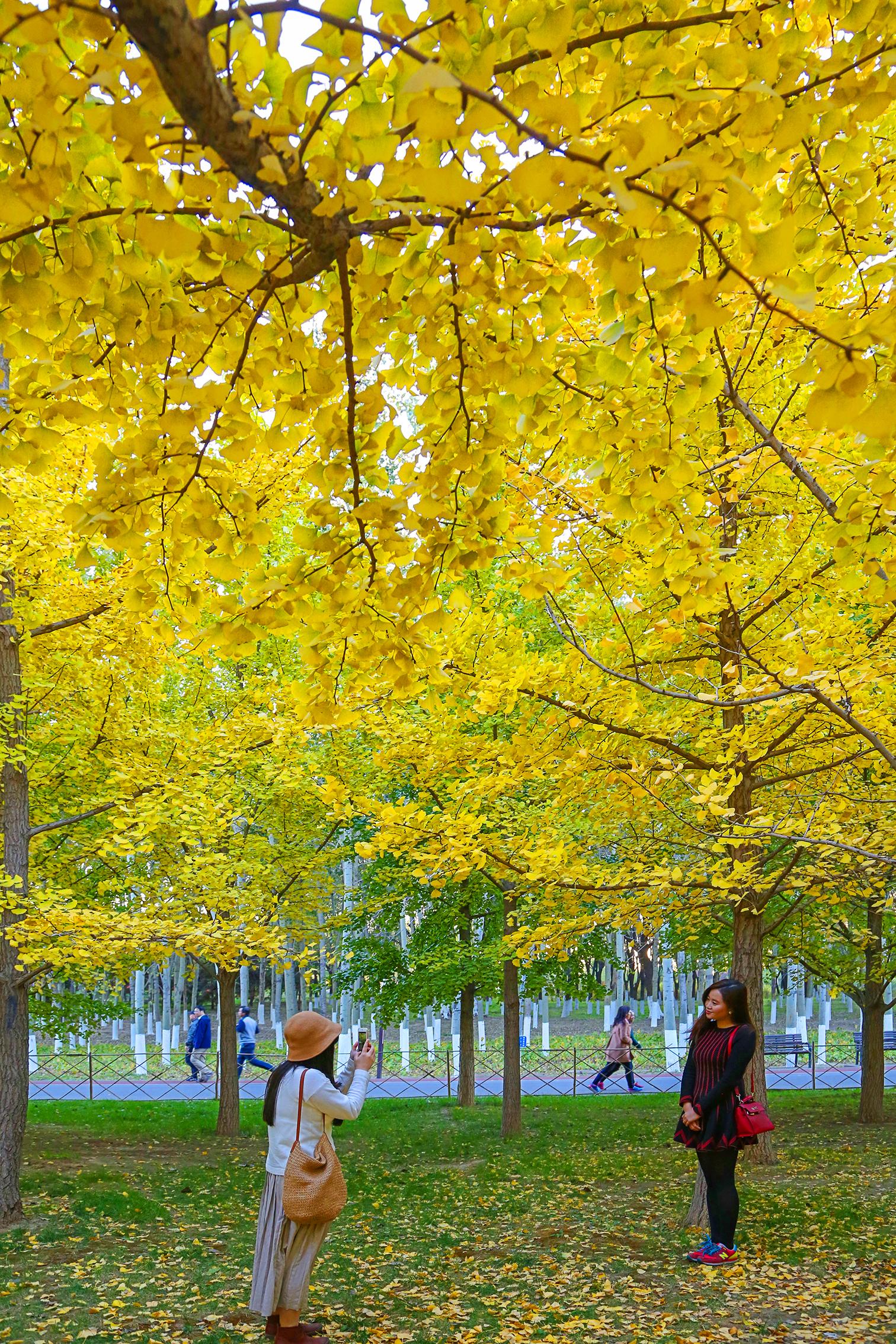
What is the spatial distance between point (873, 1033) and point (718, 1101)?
32.8 feet

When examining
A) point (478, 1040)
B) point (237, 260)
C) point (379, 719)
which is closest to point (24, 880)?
point (379, 719)

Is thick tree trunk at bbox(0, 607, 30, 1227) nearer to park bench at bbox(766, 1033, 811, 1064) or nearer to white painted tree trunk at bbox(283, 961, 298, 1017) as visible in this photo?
park bench at bbox(766, 1033, 811, 1064)

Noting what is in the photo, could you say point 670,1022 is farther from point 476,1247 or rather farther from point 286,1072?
point 286,1072

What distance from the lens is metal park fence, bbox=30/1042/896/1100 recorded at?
20125 mm

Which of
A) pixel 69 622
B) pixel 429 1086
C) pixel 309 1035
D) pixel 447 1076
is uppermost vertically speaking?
pixel 69 622

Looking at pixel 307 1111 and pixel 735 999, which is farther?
pixel 735 999

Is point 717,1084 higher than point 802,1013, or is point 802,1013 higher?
point 717,1084

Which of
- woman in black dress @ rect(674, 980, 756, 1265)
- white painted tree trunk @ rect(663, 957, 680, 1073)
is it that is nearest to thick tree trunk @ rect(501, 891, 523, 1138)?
woman in black dress @ rect(674, 980, 756, 1265)

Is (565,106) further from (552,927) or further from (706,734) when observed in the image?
(552,927)

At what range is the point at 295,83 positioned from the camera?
218 cm

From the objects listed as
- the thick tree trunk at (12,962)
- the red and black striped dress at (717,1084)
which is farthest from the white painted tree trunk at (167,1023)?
the red and black striped dress at (717,1084)

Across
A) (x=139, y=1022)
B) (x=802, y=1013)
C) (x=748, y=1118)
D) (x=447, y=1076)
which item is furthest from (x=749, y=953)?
(x=802, y=1013)

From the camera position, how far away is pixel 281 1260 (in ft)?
13.6

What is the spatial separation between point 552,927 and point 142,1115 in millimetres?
11467
